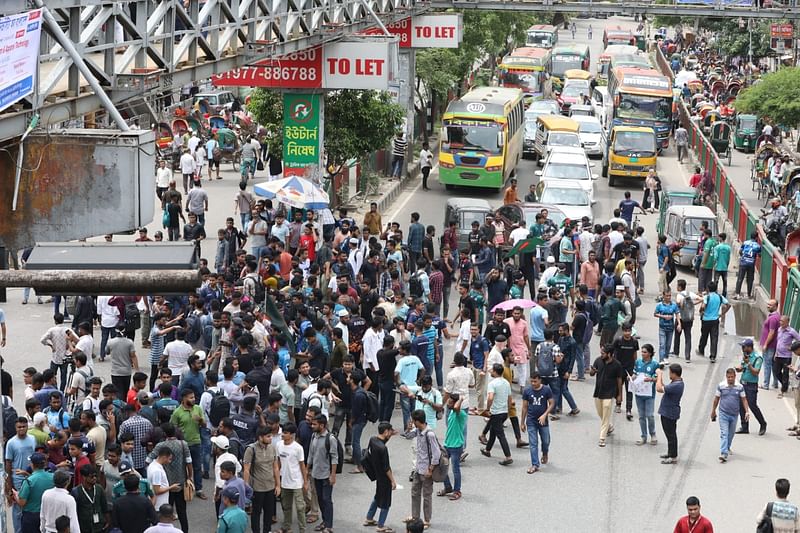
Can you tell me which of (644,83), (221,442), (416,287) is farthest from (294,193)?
(644,83)

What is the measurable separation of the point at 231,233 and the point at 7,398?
33.6ft

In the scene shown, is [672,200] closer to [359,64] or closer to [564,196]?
[564,196]

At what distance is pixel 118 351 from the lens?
53.5 feet

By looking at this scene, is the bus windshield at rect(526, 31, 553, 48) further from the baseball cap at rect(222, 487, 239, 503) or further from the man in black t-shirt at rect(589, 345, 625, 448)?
the baseball cap at rect(222, 487, 239, 503)

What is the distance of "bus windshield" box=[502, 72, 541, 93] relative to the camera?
55781 millimetres

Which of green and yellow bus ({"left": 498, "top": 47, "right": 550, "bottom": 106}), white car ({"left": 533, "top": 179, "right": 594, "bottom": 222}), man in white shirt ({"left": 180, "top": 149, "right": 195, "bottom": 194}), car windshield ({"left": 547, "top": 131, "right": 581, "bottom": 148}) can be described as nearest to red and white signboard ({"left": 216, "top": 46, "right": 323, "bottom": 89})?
man in white shirt ({"left": 180, "top": 149, "right": 195, "bottom": 194})

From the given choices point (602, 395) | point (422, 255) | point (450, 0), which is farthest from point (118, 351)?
point (450, 0)

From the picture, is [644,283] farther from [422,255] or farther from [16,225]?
[16,225]

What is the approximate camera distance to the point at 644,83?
47.8 meters

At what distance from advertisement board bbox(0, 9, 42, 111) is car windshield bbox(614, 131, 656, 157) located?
30210 mm

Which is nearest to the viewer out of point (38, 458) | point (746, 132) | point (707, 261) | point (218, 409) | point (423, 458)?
point (38, 458)

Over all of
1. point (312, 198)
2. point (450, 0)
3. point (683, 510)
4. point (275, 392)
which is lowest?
point (683, 510)

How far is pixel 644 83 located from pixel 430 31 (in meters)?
12.6

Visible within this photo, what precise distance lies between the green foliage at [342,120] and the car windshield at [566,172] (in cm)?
474
